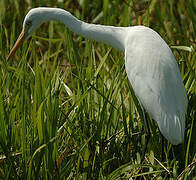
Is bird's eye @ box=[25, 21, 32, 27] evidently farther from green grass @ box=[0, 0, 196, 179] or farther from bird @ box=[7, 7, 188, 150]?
green grass @ box=[0, 0, 196, 179]

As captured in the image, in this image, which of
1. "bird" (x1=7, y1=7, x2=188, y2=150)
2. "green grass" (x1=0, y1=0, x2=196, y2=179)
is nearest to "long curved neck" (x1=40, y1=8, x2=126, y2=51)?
"bird" (x1=7, y1=7, x2=188, y2=150)

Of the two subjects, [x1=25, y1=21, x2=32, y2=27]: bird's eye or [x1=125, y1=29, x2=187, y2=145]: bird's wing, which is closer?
[x1=125, y1=29, x2=187, y2=145]: bird's wing

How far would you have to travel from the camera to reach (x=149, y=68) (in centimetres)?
217

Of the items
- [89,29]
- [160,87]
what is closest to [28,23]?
[89,29]

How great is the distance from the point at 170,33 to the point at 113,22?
48 centimetres

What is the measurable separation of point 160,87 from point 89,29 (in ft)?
1.82

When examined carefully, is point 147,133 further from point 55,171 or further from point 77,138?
point 55,171

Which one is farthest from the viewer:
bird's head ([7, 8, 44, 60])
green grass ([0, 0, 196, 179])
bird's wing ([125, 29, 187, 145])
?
bird's head ([7, 8, 44, 60])

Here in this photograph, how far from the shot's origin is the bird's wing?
2.05 meters

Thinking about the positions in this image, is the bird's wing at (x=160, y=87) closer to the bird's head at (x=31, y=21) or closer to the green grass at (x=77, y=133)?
the green grass at (x=77, y=133)

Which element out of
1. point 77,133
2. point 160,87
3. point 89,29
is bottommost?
point 77,133

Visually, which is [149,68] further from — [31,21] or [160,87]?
[31,21]

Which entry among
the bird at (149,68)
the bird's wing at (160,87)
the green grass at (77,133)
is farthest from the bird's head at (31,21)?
the bird's wing at (160,87)

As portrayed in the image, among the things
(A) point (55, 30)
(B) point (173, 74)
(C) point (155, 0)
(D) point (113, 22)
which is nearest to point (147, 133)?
(B) point (173, 74)
